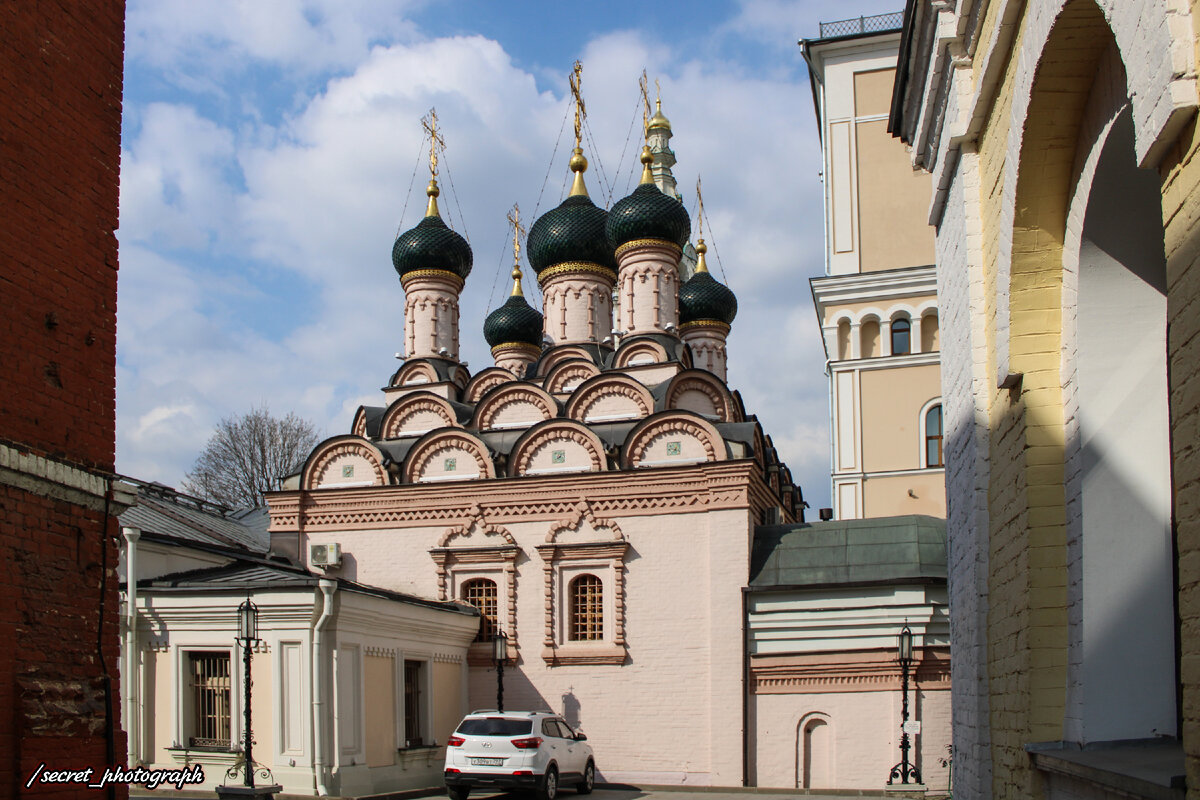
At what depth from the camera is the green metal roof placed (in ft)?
58.4

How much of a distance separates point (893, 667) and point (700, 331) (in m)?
13.1

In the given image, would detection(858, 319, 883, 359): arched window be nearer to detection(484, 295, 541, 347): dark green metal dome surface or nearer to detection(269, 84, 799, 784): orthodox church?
detection(269, 84, 799, 784): orthodox church

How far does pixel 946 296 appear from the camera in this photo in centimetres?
755

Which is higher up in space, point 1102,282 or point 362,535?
point 1102,282

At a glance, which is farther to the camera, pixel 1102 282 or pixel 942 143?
pixel 942 143

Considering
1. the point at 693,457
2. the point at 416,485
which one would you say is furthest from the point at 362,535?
the point at 693,457

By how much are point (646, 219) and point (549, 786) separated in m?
12.2

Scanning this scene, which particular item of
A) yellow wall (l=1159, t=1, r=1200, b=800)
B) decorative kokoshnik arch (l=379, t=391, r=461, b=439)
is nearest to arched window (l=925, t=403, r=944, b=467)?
decorative kokoshnik arch (l=379, t=391, r=461, b=439)

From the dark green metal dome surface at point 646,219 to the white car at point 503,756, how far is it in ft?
37.5

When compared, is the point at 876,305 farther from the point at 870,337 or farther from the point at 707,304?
the point at 707,304

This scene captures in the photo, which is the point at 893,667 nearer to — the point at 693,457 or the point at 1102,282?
the point at 693,457

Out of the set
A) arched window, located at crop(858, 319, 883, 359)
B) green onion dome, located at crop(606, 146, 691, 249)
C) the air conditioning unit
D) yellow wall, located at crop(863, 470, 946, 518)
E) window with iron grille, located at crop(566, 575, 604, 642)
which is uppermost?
green onion dome, located at crop(606, 146, 691, 249)

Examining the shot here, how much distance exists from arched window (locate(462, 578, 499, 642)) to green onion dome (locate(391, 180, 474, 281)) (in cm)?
773

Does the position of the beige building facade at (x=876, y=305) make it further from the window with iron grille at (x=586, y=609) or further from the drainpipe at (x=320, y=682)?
the drainpipe at (x=320, y=682)
